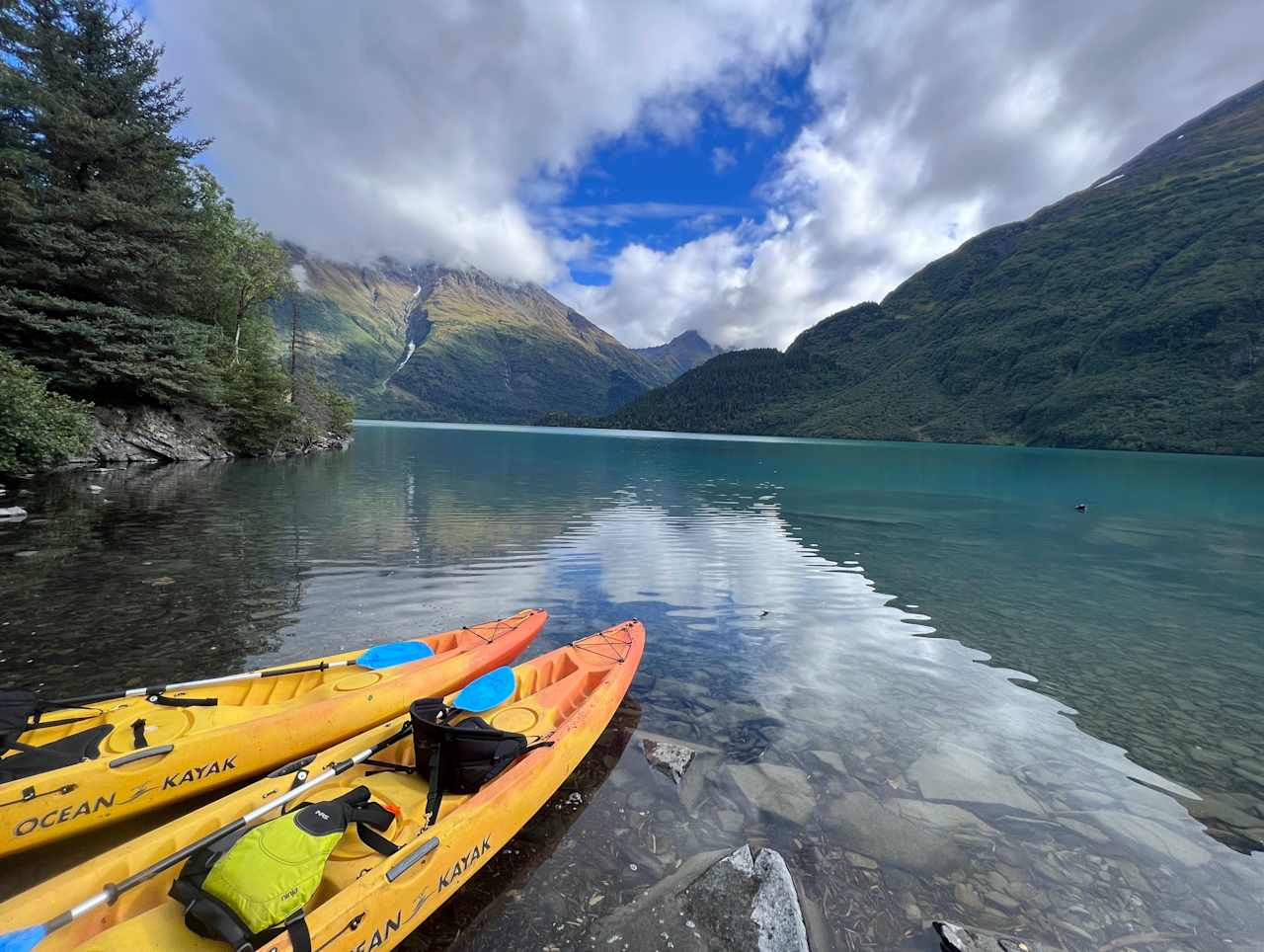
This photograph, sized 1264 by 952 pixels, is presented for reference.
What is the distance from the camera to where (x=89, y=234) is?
3086cm

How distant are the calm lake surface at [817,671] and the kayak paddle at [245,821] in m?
1.73

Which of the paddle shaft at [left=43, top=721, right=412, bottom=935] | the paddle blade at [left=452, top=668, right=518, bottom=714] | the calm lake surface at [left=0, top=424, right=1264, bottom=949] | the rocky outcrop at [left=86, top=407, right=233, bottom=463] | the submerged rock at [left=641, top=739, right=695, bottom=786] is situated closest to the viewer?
the paddle shaft at [left=43, top=721, right=412, bottom=935]

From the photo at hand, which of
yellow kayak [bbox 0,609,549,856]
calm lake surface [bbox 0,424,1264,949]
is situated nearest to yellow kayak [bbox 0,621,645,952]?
calm lake surface [bbox 0,424,1264,949]

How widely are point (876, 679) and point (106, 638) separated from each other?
1548cm

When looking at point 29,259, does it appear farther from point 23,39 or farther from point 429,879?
point 429,879

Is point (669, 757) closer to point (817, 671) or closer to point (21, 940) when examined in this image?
point (817, 671)

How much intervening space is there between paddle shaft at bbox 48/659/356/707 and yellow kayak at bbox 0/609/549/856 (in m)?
0.02

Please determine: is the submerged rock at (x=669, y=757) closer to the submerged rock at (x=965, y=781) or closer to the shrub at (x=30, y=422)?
the submerged rock at (x=965, y=781)

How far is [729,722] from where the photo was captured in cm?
933

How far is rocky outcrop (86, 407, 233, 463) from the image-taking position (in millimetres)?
36844

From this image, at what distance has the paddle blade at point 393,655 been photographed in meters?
8.97

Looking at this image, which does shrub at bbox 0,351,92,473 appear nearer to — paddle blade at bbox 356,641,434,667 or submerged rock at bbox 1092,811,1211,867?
paddle blade at bbox 356,641,434,667

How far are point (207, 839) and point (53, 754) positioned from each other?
2772 mm

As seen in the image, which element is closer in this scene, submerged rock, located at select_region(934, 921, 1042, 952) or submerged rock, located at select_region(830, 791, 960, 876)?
submerged rock, located at select_region(934, 921, 1042, 952)
